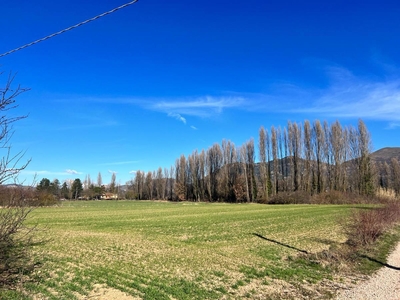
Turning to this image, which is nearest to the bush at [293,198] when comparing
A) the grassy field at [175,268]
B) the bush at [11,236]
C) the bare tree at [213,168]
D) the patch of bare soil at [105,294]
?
the bare tree at [213,168]

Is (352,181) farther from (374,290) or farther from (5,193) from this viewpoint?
(5,193)

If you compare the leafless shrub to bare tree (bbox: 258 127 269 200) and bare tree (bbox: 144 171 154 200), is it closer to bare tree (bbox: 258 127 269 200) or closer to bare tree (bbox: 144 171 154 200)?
bare tree (bbox: 258 127 269 200)

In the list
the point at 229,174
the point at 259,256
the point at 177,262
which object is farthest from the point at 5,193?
the point at 229,174

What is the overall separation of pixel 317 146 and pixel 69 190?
10946cm

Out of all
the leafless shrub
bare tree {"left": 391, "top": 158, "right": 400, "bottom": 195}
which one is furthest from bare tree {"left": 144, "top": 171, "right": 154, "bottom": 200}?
bare tree {"left": 391, "top": 158, "right": 400, "bottom": 195}

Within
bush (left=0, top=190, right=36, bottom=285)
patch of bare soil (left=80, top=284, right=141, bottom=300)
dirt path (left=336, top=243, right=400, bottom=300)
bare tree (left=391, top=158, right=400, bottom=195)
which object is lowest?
dirt path (left=336, top=243, right=400, bottom=300)

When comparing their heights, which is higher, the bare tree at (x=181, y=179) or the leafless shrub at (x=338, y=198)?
the bare tree at (x=181, y=179)

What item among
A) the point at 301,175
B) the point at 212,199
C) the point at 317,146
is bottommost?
the point at 212,199

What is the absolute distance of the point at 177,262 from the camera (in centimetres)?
1128

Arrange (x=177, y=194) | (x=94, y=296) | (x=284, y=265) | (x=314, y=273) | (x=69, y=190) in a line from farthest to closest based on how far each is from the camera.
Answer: (x=69, y=190)
(x=177, y=194)
(x=284, y=265)
(x=314, y=273)
(x=94, y=296)

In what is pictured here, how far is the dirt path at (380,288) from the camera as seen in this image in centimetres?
750

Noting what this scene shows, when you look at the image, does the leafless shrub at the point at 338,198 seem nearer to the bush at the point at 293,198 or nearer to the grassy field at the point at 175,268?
the bush at the point at 293,198

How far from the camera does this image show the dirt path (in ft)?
24.6

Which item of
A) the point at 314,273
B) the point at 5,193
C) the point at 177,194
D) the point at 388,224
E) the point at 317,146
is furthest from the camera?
the point at 177,194
